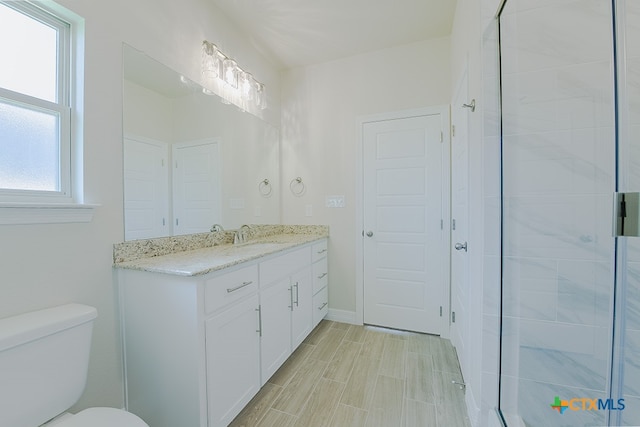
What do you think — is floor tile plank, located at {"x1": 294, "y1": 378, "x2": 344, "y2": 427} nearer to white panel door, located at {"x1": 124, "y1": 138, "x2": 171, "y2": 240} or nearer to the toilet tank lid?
the toilet tank lid

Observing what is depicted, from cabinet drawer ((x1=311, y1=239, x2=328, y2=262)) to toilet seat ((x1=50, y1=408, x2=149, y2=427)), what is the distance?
158 cm

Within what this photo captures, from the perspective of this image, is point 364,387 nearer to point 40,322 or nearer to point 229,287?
point 229,287

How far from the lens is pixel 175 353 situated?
1.19m

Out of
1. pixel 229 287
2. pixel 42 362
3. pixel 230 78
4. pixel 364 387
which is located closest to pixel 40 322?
pixel 42 362

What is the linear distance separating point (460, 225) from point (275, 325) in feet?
4.88

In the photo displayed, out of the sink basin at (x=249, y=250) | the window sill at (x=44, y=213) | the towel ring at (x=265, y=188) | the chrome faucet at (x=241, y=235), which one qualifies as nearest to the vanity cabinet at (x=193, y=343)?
the sink basin at (x=249, y=250)

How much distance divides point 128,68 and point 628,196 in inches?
88.3

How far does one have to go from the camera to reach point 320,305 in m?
2.50

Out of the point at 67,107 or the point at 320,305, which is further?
the point at 320,305

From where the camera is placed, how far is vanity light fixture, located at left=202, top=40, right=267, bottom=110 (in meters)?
1.88

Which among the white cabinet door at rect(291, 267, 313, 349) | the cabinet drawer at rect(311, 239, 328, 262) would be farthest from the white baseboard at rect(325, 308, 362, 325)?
the cabinet drawer at rect(311, 239, 328, 262)

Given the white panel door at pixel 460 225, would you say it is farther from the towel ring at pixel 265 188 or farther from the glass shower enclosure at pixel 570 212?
the towel ring at pixel 265 188

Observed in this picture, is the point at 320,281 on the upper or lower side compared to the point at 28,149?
lower

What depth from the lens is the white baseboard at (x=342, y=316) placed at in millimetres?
2635
